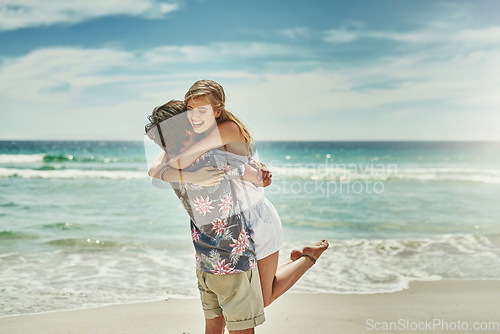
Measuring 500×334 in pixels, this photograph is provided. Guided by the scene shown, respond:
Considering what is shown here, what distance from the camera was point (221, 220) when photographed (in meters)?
2.20

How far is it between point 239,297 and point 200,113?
947 mm

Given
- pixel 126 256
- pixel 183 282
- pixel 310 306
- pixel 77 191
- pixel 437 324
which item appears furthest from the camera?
pixel 77 191

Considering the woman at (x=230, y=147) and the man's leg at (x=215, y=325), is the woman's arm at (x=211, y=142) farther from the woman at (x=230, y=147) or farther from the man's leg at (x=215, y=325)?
the man's leg at (x=215, y=325)

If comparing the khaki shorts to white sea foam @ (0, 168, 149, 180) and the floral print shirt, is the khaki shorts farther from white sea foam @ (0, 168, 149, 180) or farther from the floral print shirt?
white sea foam @ (0, 168, 149, 180)

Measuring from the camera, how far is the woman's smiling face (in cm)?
218

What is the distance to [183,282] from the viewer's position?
5.29 metres

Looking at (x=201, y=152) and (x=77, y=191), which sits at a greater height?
(x=201, y=152)

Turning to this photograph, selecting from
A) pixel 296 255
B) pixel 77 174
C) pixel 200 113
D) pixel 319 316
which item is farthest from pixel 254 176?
pixel 77 174

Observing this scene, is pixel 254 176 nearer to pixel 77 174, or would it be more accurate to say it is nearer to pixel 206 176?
pixel 206 176

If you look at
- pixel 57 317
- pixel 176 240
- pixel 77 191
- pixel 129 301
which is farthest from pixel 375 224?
pixel 77 191

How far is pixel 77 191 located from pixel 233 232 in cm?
1375

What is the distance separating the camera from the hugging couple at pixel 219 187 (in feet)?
7.16

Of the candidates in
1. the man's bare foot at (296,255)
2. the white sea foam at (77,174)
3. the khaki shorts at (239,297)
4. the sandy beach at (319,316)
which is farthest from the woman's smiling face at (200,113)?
the white sea foam at (77,174)

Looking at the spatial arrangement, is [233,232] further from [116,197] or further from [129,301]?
[116,197]
